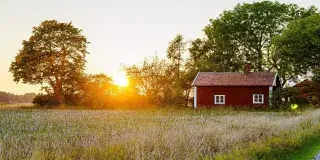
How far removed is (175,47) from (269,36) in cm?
1550

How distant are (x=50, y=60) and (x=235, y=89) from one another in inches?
1030

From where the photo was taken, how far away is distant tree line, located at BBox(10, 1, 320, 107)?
57438 mm

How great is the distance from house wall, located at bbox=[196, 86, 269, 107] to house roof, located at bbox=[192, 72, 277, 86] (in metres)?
0.64

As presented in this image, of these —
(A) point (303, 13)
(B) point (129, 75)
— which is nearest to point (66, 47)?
(B) point (129, 75)

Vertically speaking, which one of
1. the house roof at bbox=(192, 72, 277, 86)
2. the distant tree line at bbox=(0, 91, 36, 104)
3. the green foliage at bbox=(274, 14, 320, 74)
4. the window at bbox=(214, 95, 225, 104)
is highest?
the green foliage at bbox=(274, 14, 320, 74)

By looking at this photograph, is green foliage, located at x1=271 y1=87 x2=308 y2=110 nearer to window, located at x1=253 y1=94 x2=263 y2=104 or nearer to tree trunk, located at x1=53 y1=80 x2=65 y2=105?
window, located at x1=253 y1=94 x2=263 y2=104

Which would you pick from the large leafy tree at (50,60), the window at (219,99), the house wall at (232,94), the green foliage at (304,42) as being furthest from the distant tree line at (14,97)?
the green foliage at (304,42)

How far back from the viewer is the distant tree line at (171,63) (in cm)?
5744

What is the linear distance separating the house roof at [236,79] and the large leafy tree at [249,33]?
7.77 m

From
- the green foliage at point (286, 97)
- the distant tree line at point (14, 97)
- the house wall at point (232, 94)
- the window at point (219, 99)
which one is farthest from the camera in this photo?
the distant tree line at point (14, 97)

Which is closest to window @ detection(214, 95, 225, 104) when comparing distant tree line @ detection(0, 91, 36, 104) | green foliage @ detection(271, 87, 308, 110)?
green foliage @ detection(271, 87, 308, 110)

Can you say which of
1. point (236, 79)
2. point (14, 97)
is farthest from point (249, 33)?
point (14, 97)

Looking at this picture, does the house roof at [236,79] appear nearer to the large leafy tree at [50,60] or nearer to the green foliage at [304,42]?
the green foliage at [304,42]

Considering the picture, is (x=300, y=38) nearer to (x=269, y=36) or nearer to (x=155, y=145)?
(x=269, y=36)
